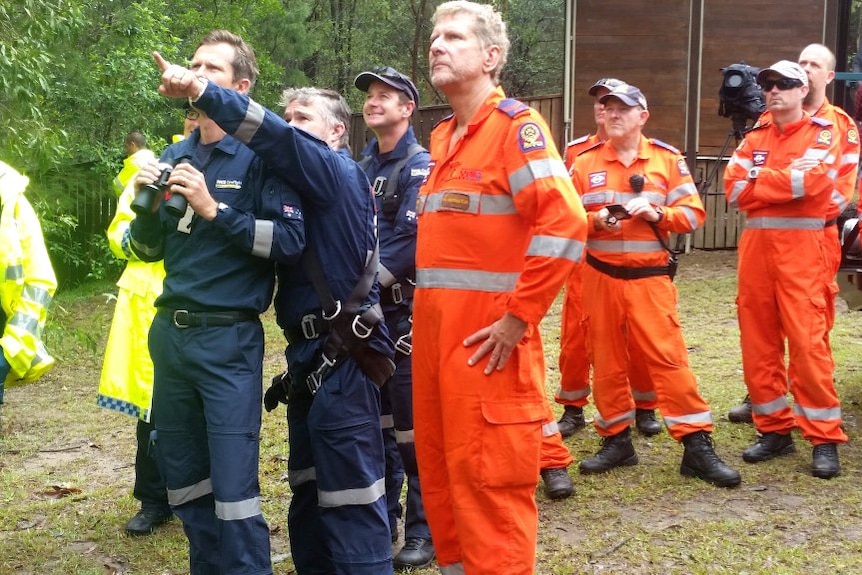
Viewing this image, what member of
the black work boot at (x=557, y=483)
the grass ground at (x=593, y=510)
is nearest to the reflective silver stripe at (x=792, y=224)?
the grass ground at (x=593, y=510)

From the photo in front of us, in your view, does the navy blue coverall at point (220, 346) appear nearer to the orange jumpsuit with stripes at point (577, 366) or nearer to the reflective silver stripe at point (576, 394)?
the orange jumpsuit with stripes at point (577, 366)

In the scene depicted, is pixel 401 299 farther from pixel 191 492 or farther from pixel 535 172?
pixel 535 172

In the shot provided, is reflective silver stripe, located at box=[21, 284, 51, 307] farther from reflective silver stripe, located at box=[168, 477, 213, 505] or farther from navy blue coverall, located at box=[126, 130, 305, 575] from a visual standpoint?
reflective silver stripe, located at box=[168, 477, 213, 505]

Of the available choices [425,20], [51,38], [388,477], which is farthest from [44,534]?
[425,20]

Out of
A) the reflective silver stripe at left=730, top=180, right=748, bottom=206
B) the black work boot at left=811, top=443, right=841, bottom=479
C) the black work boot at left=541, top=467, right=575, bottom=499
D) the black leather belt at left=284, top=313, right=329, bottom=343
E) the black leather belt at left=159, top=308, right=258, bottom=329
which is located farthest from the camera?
the reflective silver stripe at left=730, top=180, right=748, bottom=206

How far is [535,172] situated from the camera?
3303mm

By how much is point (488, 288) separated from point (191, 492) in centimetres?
137

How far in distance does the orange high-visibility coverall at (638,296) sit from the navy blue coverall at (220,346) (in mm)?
2449

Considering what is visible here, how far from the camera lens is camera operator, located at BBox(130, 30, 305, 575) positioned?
11.7ft

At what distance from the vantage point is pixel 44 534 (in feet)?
16.6

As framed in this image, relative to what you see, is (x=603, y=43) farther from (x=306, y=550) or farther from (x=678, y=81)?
(x=306, y=550)

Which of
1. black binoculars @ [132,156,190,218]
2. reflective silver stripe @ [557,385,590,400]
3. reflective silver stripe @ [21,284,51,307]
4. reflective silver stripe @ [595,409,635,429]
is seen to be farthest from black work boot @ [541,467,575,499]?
reflective silver stripe @ [21,284,51,307]

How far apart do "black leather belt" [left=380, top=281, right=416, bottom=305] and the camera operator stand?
1.03m

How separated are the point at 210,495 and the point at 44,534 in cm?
181
